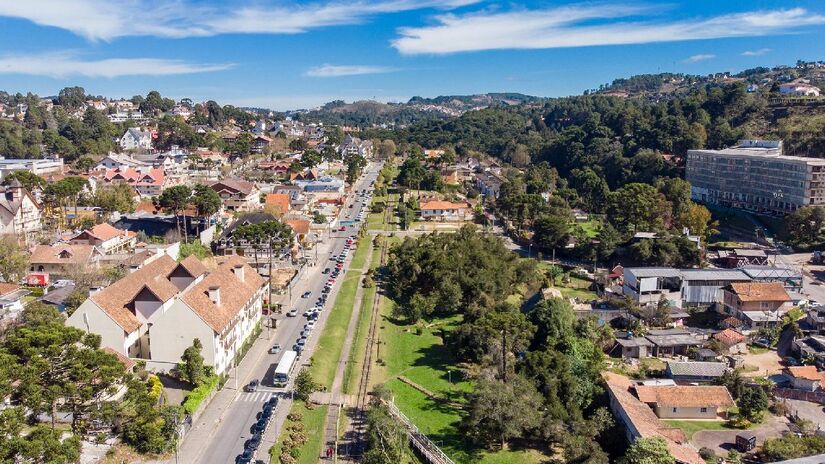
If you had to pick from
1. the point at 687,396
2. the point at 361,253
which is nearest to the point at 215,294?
the point at 687,396

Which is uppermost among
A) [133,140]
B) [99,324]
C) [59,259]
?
[133,140]

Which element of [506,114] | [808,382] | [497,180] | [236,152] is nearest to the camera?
[808,382]

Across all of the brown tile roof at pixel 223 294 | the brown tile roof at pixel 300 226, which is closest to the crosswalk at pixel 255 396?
the brown tile roof at pixel 223 294

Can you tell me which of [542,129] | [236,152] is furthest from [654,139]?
[236,152]

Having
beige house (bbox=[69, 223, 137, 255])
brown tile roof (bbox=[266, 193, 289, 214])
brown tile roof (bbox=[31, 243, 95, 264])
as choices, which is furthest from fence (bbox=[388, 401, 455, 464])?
brown tile roof (bbox=[266, 193, 289, 214])

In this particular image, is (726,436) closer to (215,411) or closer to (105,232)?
(215,411)

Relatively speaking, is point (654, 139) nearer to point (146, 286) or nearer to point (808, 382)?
point (808, 382)

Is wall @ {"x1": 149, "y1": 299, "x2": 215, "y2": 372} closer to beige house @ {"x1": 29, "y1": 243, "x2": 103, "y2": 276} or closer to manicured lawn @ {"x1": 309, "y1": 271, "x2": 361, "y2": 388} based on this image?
manicured lawn @ {"x1": 309, "y1": 271, "x2": 361, "y2": 388}
